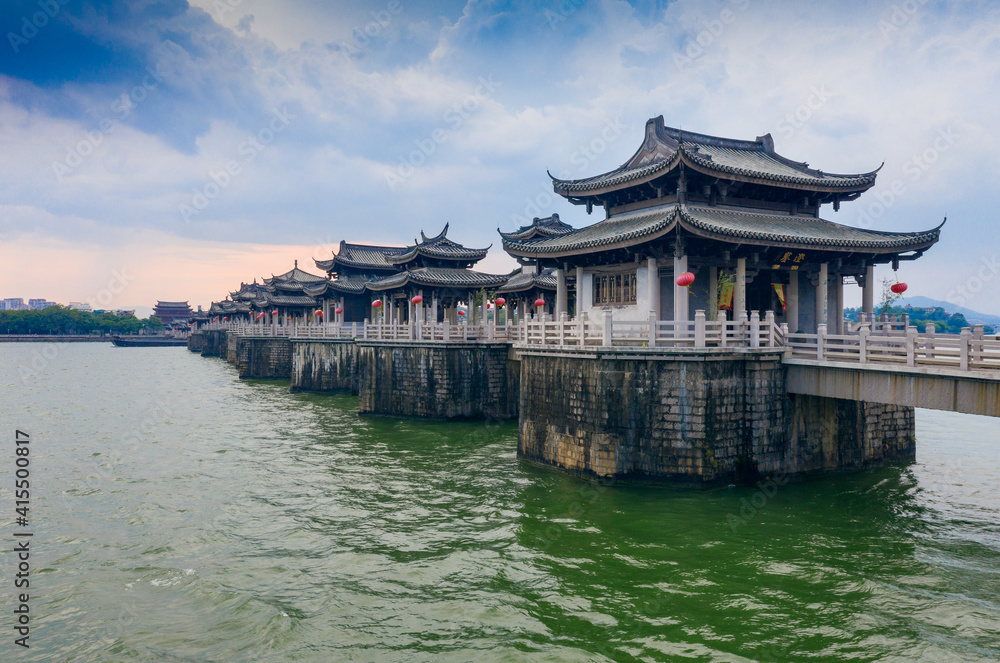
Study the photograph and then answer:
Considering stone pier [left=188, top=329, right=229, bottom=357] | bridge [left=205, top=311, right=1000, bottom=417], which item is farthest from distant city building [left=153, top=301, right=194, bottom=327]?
bridge [left=205, top=311, right=1000, bottom=417]

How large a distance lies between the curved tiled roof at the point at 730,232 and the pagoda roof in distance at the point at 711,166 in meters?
1.06

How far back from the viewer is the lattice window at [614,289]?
1836 centimetres

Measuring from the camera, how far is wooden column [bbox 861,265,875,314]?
62.3 ft

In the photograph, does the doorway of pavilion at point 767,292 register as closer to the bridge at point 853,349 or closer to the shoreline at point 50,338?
the bridge at point 853,349

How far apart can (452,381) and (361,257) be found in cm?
2215

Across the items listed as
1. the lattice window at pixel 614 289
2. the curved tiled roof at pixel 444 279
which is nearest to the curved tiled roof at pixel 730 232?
the lattice window at pixel 614 289

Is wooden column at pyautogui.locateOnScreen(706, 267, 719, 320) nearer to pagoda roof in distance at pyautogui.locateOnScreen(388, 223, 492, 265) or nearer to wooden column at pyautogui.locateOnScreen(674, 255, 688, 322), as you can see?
wooden column at pyautogui.locateOnScreen(674, 255, 688, 322)

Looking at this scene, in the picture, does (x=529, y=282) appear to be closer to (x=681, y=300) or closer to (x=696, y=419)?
(x=681, y=300)

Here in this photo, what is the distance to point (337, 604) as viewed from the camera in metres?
9.79

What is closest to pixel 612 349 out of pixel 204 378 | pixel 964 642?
pixel 964 642

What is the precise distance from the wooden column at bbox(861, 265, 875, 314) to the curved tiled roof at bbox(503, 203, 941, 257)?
128 cm

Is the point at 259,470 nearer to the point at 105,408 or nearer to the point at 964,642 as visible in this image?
the point at 964,642

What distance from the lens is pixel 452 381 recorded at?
83.1ft

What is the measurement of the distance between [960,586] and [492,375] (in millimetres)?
17797
